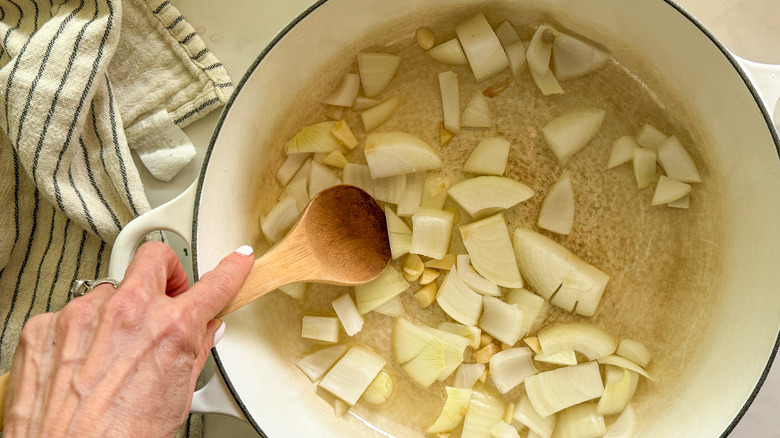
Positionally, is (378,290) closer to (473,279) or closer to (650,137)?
(473,279)

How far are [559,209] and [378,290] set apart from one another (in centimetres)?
30

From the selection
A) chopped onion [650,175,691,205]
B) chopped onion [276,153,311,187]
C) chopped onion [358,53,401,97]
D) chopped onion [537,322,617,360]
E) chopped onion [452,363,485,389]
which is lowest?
chopped onion [452,363,485,389]

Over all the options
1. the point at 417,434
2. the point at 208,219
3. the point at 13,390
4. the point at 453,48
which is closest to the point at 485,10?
the point at 453,48

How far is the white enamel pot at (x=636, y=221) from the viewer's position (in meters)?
0.73

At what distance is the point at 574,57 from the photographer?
861mm

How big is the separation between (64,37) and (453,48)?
0.54 m

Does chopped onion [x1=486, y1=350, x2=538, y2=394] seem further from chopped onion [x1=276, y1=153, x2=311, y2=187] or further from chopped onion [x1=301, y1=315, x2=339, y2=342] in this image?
chopped onion [x1=276, y1=153, x2=311, y2=187]

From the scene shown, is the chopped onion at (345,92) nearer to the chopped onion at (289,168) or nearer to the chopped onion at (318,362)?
the chopped onion at (289,168)

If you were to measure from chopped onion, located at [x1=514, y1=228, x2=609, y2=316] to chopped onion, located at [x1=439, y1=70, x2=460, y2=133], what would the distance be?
0.19m

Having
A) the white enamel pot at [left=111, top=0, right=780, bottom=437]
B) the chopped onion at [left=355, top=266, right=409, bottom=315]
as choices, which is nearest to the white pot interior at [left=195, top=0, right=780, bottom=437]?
the white enamel pot at [left=111, top=0, right=780, bottom=437]

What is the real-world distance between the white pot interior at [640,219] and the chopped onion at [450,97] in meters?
0.02

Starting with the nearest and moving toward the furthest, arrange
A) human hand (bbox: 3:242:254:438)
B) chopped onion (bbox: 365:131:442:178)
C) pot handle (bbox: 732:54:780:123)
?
human hand (bbox: 3:242:254:438) < pot handle (bbox: 732:54:780:123) < chopped onion (bbox: 365:131:442:178)

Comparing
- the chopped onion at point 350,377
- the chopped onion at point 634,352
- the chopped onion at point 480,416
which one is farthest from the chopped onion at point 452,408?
the chopped onion at point 634,352

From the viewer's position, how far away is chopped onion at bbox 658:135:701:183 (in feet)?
2.81
